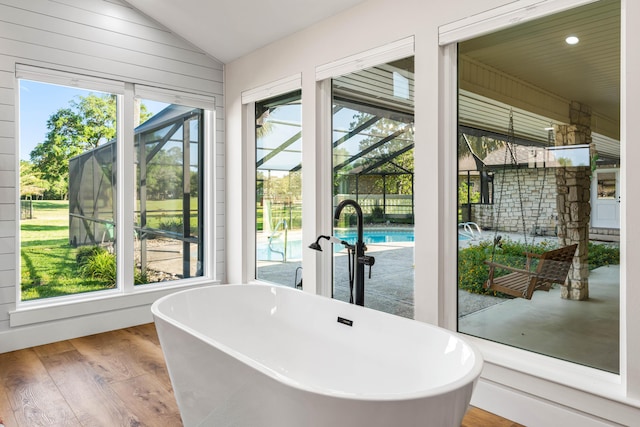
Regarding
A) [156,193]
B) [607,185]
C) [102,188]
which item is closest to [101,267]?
[102,188]

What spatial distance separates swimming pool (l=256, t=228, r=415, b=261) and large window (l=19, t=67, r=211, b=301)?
857 millimetres

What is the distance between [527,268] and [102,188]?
3.56m

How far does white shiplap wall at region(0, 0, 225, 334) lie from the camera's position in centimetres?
333

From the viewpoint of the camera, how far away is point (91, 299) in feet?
12.4

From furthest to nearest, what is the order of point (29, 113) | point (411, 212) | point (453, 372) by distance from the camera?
point (29, 113) < point (411, 212) < point (453, 372)

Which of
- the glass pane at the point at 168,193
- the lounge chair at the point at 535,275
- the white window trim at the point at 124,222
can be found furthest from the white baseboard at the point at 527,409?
the glass pane at the point at 168,193

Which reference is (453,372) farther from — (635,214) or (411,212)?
(411,212)

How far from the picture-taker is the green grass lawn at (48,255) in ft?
11.7

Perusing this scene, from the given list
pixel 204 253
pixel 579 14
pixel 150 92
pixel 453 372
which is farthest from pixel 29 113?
pixel 579 14

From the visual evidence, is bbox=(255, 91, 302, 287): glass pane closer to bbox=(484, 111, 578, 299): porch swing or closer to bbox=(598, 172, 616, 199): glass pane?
bbox=(484, 111, 578, 299): porch swing

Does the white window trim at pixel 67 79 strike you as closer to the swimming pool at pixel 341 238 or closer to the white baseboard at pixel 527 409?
the swimming pool at pixel 341 238

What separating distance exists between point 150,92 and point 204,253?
67.8 inches

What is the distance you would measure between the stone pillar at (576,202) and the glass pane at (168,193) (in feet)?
11.3

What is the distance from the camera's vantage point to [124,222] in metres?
3.99
